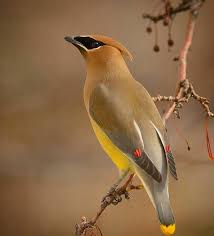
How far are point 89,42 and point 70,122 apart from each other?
2.89m

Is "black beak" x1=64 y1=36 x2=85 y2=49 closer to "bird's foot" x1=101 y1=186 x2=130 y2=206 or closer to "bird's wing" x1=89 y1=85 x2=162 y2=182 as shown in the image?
"bird's wing" x1=89 y1=85 x2=162 y2=182

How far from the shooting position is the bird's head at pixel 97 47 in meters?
2.54

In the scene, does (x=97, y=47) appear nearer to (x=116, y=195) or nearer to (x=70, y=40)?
(x=70, y=40)

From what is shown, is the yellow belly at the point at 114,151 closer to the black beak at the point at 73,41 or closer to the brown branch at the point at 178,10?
the black beak at the point at 73,41

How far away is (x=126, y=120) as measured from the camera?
2568 mm

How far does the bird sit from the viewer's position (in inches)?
98.0

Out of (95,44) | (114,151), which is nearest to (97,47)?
(95,44)

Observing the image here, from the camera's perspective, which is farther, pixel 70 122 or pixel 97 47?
pixel 70 122

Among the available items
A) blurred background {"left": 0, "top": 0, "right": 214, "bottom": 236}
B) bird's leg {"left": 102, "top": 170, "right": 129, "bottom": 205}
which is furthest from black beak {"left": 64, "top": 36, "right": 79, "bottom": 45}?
blurred background {"left": 0, "top": 0, "right": 214, "bottom": 236}

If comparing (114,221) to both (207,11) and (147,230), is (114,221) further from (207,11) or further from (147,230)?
(207,11)

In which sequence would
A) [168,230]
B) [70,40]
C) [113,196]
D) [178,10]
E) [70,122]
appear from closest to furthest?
[168,230] < [70,40] < [113,196] < [178,10] < [70,122]

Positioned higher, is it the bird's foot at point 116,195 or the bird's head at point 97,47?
the bird's head at point 97,47

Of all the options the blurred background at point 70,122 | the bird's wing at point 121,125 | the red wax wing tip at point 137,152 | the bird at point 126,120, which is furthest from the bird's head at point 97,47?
the blurred background at point 70,122

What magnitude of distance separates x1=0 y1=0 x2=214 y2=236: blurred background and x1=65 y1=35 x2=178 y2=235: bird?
→ 216 cm
